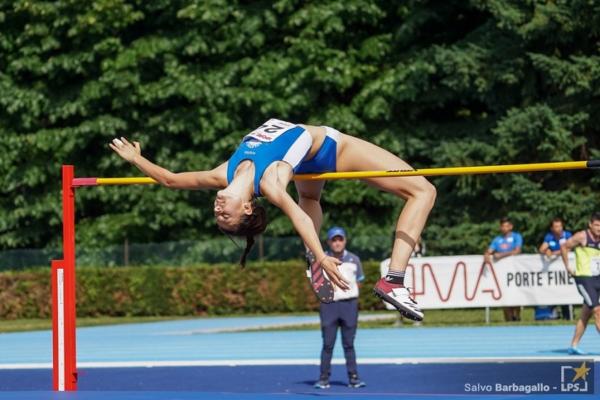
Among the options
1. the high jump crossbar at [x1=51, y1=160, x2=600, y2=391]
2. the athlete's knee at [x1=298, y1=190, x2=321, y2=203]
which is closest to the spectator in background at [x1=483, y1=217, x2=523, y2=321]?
the high jump crossbar at [x1=51, y1=160, x2=600, y2=391]

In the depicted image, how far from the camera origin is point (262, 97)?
27.7m

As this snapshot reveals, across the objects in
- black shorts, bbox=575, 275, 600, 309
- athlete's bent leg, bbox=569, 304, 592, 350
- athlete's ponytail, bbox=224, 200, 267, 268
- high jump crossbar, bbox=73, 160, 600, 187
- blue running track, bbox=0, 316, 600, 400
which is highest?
high jump crossbar, bbox=73, 160, 600, 187

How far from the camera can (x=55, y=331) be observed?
9.27 meters

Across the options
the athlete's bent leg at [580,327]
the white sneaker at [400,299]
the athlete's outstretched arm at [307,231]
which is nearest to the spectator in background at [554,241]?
the athlete's bent leg at [580,327]

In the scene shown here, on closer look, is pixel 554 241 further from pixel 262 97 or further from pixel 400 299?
pixel 400 299

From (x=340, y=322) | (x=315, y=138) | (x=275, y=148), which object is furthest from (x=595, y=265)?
(x=275, y=148)

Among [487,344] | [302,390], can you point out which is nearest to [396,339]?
[487,344]

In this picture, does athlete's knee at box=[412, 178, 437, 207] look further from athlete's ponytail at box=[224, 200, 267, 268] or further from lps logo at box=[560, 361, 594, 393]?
lps logo at box=[560, 361, 594, 393]

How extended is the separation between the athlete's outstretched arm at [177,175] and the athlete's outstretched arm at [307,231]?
0.56 meters

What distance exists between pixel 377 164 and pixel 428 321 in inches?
496

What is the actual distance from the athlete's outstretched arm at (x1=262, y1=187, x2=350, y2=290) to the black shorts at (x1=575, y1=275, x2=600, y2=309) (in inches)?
297

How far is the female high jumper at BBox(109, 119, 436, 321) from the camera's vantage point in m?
8.02

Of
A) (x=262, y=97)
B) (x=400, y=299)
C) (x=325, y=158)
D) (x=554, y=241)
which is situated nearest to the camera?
(x=400, y=299)

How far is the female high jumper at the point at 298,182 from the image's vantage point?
26.3 ft
